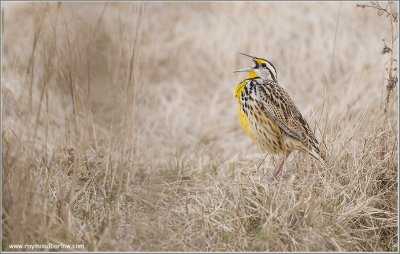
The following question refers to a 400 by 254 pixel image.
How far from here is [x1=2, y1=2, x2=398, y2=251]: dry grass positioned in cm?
418

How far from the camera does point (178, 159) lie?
5.87 m

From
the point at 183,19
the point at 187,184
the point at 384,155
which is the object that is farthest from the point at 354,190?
the point at 183,19

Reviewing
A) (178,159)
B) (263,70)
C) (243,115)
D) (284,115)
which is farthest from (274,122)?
(178,159)

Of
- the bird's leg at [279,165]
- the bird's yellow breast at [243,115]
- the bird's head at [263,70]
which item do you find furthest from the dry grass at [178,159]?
the bird's head at [263,70]

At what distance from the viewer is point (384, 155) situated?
4.93 m

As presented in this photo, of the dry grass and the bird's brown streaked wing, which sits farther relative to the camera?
the bird's brown streaked wing

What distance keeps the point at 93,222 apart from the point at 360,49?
532 centimetres

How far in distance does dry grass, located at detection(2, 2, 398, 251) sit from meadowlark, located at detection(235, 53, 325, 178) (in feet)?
0.37

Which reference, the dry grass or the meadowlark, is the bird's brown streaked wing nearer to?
the meadowlark

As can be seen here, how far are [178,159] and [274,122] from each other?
1196 mm

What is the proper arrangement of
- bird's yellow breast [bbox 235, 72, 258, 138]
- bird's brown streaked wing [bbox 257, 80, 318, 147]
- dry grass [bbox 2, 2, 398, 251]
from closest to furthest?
dry grass [bbox 2, 2, 398, 251] → bird's brown streaked wing [bbox 257, 80, 318, 147] → bird's yellow breast [bbox 235, 72, 258, 138]

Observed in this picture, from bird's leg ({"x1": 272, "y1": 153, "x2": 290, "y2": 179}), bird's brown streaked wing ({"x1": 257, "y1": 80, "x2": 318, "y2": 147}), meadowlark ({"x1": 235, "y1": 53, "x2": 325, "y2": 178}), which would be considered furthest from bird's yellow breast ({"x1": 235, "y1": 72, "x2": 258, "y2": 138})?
bird's leg ({"x1": 272, "y1": 153, "x2": 290, "y2": 179})

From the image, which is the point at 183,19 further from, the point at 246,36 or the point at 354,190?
the point at 354,190

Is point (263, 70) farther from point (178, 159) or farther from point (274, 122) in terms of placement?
point (178, 159)
